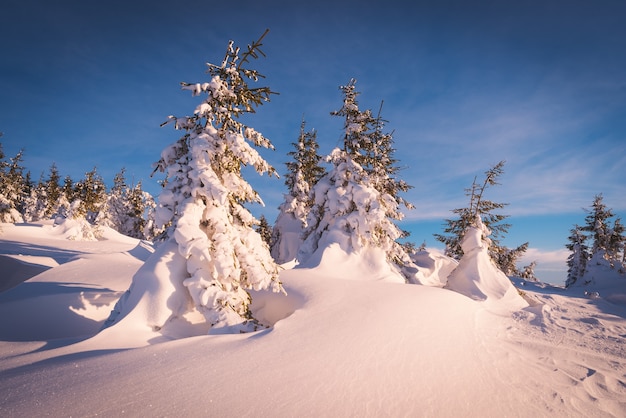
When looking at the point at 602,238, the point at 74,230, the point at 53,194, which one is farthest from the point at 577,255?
the point at 53,194

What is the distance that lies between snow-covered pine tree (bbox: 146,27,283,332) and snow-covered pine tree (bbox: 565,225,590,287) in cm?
4212

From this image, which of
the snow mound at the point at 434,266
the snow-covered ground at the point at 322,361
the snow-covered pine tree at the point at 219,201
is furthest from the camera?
the snow mound at the point at 434,266

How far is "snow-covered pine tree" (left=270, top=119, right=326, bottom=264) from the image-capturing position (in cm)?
2386

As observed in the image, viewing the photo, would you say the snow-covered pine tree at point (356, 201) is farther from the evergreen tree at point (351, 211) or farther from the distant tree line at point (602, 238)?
the distant tree line at point (602, 238)

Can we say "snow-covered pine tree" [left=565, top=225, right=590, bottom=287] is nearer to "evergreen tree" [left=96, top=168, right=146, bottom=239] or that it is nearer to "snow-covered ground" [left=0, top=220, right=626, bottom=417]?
"snow-covered ground" [left=0, top=220, right=626, bottom=417]

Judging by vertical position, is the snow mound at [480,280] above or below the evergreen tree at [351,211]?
below

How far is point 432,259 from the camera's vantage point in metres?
18.9

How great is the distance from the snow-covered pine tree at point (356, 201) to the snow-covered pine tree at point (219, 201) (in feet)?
21.7

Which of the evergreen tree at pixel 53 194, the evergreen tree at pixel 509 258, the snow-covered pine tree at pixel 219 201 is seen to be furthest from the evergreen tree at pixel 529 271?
the evergreen tree at pixel 53 194

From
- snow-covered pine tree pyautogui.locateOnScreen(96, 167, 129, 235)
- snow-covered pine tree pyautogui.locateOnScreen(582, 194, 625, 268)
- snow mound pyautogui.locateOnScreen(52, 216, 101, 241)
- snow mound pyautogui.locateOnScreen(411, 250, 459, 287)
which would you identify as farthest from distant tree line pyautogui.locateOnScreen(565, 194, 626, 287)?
snow-covered pine tree pyautogui.locateOnScreen(96, 167, 129, 235)

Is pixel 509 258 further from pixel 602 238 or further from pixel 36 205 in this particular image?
pixel 36 205

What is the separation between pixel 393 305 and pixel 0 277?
1814 centimetres

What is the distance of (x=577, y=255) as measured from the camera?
34.1 metres

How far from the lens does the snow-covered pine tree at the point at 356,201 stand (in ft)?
42.2
